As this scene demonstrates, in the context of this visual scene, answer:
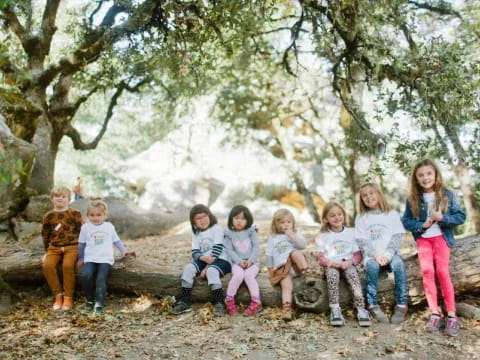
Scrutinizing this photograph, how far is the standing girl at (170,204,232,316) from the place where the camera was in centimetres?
490

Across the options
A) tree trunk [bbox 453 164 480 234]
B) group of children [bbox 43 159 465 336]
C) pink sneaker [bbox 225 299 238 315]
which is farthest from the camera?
tree trunk [bbox 453 164 480 234]

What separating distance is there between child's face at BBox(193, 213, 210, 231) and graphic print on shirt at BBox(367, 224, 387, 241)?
2.07 meters

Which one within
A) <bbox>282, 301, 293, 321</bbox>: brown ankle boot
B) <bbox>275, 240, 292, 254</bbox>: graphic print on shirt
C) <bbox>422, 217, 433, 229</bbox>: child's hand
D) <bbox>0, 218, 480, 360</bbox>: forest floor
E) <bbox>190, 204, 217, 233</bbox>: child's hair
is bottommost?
<bbox>0, 218, 480, 360</bbox>: forest floor

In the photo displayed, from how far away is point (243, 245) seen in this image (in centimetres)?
523

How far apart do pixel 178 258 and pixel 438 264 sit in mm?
5184

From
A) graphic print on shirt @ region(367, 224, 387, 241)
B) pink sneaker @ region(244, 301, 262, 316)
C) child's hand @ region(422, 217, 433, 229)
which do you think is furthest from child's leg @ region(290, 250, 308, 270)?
child's hand @ region(422, 217, 433, 229)

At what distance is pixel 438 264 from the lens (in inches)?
173

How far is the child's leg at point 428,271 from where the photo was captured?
429 centimetres

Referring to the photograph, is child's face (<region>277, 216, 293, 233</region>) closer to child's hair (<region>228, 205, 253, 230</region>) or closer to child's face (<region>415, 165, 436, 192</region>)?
child's hair (<region>228, 205, 253, 230</region>)

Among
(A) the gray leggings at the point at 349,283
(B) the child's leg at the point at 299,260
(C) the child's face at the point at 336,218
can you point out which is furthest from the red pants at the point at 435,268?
(B) the child's leg at the point at 299,260

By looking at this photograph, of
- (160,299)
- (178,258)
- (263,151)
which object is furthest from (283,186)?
(160,299)

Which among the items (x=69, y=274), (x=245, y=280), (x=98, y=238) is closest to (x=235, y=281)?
(x=245, y=280)

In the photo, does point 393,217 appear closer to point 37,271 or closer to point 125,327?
point 125,327

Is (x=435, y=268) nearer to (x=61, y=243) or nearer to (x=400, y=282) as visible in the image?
(x=400, y=282)
